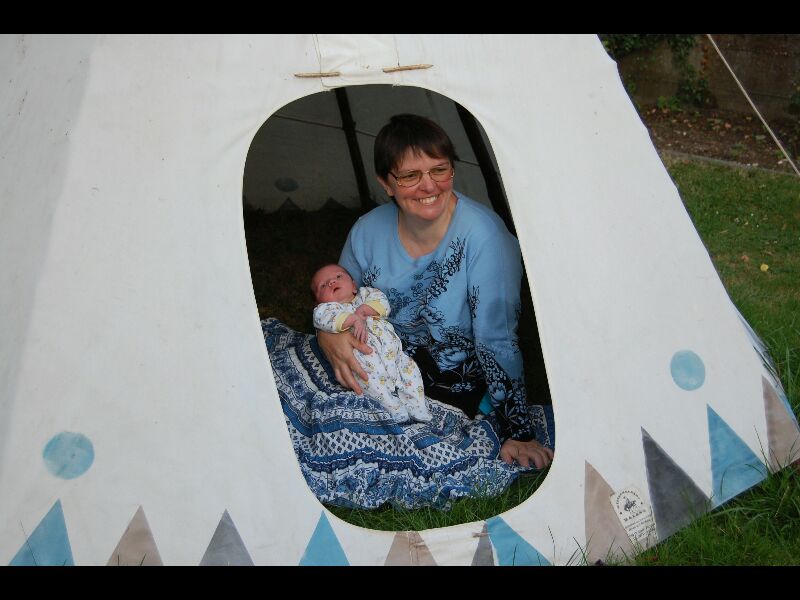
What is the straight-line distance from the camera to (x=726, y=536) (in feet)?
8.42

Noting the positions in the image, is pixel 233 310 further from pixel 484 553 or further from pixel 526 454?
pixel 526 454

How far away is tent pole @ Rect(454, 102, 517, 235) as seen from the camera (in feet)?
12.7

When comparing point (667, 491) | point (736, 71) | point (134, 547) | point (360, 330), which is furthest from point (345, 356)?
point (736, 71)

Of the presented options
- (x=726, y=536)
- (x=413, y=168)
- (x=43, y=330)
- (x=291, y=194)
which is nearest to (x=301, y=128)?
(x=291, y=194)

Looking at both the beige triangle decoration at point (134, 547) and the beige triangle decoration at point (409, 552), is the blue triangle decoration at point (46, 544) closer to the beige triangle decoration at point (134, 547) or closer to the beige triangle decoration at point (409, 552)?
the beige triangle decoration at point (134, 547)

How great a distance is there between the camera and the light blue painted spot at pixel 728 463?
2615 mm

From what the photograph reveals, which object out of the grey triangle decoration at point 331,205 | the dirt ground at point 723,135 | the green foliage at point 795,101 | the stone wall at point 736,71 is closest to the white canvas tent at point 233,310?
the grey triangle decoration at point 331,205

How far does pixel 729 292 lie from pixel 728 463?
4.86ft

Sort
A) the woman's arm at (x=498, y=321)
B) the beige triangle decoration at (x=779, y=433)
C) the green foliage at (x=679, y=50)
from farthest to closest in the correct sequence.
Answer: the green foliage at (x=679, y=50) < the woman's arm at (x=498, y=321) < the beige triangle decoration at (x=779, y=433)

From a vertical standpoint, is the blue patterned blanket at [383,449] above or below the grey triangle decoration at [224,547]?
below

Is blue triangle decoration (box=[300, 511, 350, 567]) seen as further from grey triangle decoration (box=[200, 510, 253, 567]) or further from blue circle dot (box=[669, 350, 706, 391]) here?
blue circle dot (box=[669, 350, 706, 391])

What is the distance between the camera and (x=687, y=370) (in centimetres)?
260

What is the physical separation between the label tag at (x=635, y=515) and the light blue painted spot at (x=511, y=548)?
9.8 inches

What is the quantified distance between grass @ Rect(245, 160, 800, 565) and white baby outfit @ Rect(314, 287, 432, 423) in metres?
0.36
